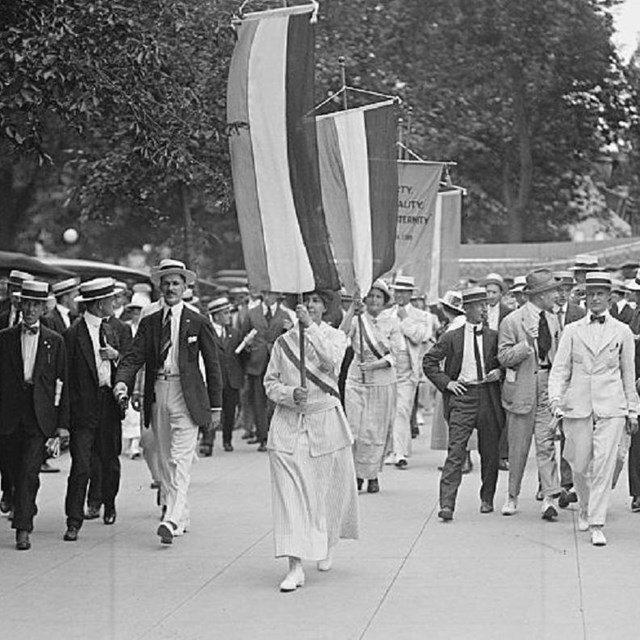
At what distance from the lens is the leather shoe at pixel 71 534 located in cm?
1165

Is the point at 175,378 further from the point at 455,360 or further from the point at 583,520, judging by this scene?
the point at 583,520

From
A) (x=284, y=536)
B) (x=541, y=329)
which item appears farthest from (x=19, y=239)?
(x=284, y=536)

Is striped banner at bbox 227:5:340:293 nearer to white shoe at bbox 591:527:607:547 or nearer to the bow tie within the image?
the bow tie

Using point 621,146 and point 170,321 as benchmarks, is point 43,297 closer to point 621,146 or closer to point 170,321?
point 170,321

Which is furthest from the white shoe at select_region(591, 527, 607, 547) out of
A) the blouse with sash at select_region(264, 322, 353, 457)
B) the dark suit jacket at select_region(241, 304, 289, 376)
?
the dark suit jacket at select_region(241, 304, 289, 376)

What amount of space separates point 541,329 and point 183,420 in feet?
10.5

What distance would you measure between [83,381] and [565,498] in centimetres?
408

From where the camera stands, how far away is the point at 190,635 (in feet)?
27.2

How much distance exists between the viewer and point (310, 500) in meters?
9.79

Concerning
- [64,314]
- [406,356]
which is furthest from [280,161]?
[406,356]

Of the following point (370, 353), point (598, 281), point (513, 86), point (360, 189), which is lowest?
point (370, 353)

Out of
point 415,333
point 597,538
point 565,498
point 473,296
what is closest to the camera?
point 597,538

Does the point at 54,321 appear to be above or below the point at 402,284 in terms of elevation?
below

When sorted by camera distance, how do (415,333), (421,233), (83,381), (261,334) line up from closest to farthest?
(83,381) → (415,333) → (261,334) → (421,233)
